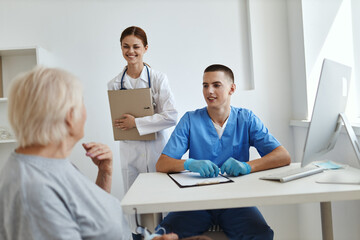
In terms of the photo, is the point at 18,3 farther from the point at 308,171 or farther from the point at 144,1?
the point at 308,171

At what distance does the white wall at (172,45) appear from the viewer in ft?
9.13

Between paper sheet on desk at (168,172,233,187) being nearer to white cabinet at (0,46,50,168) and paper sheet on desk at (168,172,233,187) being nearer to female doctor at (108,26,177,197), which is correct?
female doctor at (108,26,177,197)

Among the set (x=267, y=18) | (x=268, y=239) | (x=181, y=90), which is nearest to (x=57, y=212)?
(x=268, y=239)

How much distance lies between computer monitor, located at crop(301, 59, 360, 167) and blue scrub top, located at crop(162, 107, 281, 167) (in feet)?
1.55

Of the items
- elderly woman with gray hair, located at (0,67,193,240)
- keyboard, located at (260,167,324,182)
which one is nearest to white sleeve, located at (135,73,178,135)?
keyboard, located at (260,167,324,182)

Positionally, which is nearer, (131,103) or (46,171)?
(46,171)

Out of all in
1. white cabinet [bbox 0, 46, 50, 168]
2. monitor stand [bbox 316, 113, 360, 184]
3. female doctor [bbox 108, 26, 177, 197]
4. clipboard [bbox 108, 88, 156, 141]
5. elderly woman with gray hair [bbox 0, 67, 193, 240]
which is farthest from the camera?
white cabinet [bbox 0, 46, 50, 168]

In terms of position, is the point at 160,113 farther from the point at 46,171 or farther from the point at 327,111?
the point at 46,171

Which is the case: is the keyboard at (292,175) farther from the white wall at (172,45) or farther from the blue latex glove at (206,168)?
the white wall at (172,45)

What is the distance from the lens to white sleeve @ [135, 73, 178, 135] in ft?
7.16

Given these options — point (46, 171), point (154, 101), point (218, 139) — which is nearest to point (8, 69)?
point (154, 101)

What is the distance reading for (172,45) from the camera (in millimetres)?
2836

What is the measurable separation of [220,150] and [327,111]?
70 cm

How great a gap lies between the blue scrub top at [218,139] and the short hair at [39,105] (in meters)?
0.97
